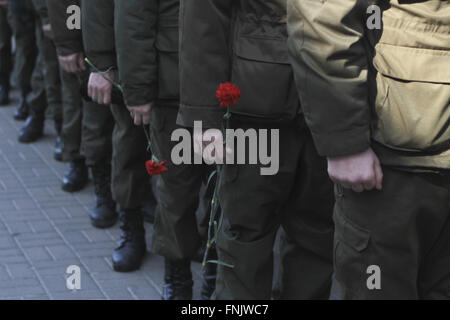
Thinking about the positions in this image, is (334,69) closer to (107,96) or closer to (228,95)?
(228,95)

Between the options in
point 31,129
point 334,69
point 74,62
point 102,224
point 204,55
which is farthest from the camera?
point 31,129

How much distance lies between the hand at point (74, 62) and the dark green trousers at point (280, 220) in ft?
7.08

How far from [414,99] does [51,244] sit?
3.10 m

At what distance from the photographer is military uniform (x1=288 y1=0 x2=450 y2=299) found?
2238mm

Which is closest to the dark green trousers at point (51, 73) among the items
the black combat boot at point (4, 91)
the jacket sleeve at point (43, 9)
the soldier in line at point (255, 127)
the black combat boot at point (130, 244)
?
Result: the jacket sleeve at point (43, 9)

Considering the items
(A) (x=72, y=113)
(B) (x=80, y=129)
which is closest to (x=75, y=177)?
(B) (x=80, y=129)

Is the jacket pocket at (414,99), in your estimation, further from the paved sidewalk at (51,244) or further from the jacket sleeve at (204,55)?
the paved sidewalk at (51,244)

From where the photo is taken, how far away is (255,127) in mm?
3006

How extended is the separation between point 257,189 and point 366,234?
73 cm

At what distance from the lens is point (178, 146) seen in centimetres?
376

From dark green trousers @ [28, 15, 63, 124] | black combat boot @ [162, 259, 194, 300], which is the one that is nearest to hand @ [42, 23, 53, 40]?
dark green trousers @ [28, 15, 63, 124]

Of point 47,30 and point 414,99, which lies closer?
point 414,99

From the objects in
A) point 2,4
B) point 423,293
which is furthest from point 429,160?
point 2,4
